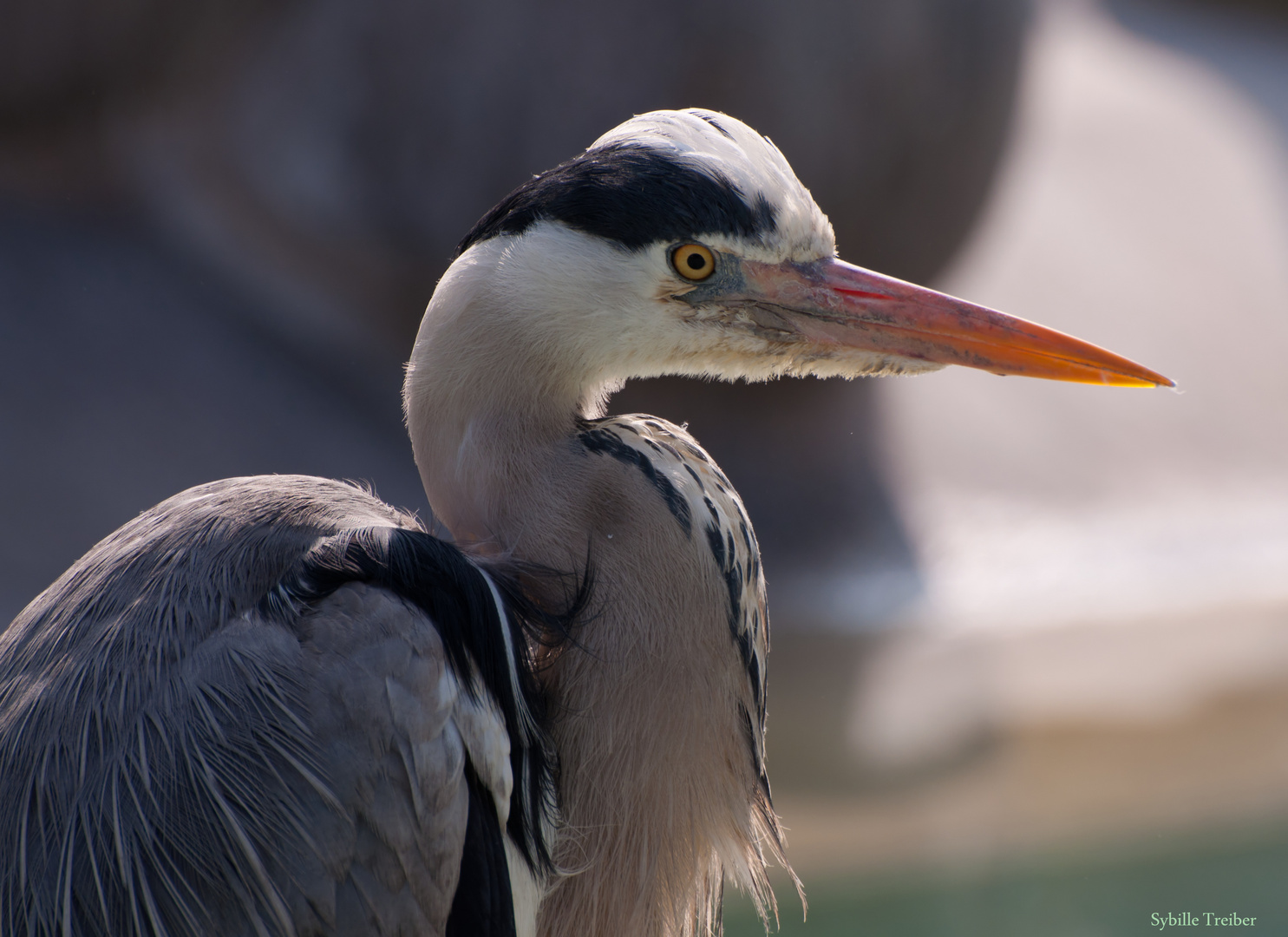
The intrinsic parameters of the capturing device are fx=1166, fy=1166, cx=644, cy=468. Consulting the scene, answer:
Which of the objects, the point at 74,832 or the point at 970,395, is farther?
the point at 970,395

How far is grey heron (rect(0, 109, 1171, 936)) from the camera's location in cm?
114

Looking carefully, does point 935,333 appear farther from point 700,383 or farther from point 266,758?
point 700,383

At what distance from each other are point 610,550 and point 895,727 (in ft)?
7.60

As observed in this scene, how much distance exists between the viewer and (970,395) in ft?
15.7

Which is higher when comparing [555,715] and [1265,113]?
[1265,113]

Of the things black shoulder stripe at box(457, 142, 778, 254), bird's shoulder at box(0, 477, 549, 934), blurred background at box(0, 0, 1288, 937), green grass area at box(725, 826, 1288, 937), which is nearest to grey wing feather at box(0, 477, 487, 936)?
bird's shoulder at box(0, 477, 549, 934)

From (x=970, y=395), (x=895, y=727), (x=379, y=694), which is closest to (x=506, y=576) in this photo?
(x=379, y=694)

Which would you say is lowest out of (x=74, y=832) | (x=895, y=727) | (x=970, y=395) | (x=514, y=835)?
(x=895, y=727)

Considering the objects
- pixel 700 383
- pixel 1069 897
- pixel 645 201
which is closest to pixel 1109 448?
pixel 700 383

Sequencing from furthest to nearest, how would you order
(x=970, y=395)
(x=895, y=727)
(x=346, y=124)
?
1. (x=970, y=395)
2. (x=346, y=124)
3. (x=895, y=727)

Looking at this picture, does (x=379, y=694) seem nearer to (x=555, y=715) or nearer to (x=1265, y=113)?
(x=555, y=715)

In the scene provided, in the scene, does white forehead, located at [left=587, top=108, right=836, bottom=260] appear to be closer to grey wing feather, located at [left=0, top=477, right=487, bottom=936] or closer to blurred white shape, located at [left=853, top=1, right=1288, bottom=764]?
grey wing feather, located at [left=0, top=477, right=487, bottom=936]

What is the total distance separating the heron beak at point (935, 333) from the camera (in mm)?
1440

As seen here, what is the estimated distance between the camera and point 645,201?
1329 millimetres
